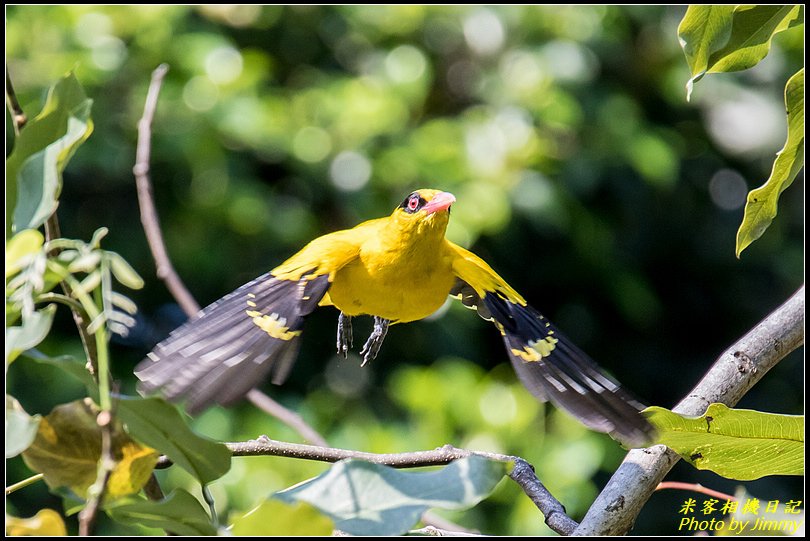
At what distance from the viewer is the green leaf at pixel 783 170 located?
1.24 meters

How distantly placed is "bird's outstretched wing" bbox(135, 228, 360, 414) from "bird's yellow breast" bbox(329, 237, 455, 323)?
48 mm

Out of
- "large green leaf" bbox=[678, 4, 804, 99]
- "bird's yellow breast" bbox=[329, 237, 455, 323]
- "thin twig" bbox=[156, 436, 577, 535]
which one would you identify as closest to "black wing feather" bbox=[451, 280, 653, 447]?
"bird's yellow breast" bbox=[329, 237, 455, 323]

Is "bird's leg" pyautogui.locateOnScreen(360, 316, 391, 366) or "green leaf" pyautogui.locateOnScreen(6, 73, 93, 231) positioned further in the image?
"bird's leg" pyautogui.locateOnScreen(360, 316, 391, 366)

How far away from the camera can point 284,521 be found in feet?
2.76

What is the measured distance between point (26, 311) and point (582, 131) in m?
3.50

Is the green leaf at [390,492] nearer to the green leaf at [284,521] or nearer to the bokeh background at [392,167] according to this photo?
the green leaf at [284,521]

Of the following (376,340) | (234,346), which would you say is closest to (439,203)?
(376,340)

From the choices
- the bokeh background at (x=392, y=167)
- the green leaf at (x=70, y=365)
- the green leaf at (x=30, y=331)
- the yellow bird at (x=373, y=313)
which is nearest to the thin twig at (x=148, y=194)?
the yellow bird at (x=373, y=313)

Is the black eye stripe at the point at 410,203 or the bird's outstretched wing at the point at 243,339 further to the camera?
the black eye stripe at the point at 410,203

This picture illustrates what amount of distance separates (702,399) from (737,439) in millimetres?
157

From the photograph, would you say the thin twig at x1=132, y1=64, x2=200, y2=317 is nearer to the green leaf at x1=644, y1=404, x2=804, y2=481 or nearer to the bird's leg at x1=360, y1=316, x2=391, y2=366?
the bird's leg at x1=360, y1=316, x2=391, y2=366

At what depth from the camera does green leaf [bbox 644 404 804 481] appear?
1129 mm

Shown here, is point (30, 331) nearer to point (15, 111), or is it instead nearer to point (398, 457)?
point (15, 111)

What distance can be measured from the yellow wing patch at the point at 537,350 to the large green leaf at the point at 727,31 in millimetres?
793
